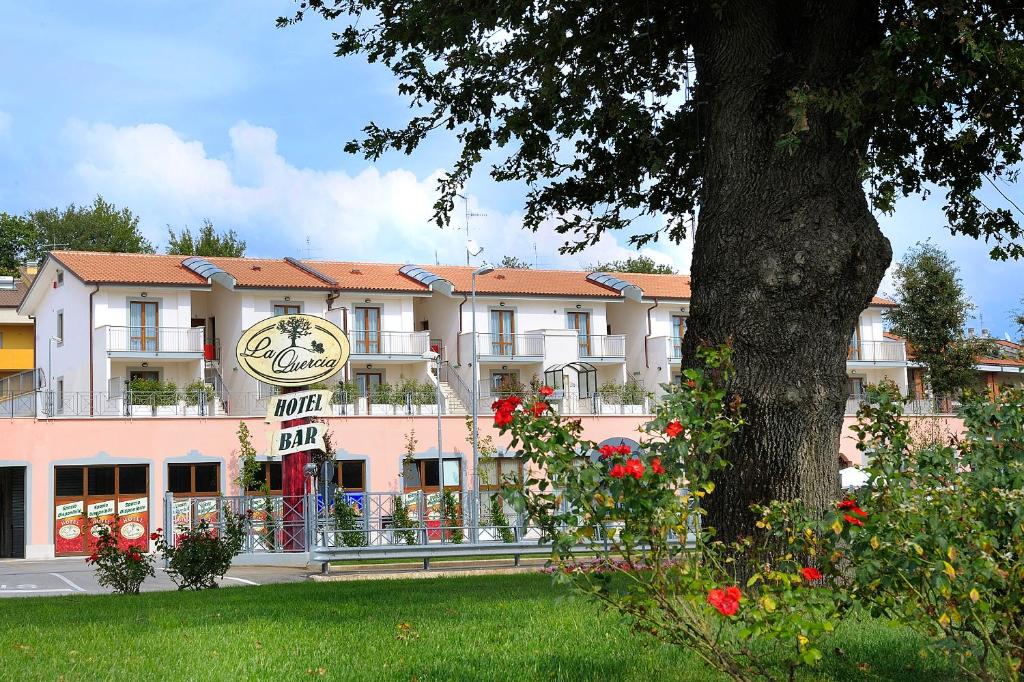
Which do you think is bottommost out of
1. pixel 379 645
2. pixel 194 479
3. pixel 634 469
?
pixel 194 479

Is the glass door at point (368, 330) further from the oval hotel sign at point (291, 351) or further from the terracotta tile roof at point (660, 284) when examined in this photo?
the oval hotel sign at point (291, 351)

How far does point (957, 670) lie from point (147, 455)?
34.6 meters

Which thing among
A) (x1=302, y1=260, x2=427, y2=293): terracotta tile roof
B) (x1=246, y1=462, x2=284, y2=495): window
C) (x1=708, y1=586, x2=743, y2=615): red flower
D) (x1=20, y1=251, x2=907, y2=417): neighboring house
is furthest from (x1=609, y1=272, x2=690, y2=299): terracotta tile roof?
(x1=708, y1=586, x2=743, y2=615): red flower

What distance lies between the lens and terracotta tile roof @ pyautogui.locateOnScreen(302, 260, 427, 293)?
4625cm

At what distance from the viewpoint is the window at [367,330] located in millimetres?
45312

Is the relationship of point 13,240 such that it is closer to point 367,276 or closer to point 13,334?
point 13,334

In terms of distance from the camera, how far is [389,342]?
1805 inches

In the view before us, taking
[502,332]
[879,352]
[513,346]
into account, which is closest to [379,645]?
[513,346]

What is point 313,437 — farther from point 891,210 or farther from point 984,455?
point 984,455

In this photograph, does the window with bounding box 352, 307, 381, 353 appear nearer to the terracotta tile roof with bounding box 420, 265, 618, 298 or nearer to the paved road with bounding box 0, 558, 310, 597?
the terracotta tile roof with bounding box 420, 265, 618, 298

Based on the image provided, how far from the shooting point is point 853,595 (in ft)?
16.3

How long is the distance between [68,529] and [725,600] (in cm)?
3524

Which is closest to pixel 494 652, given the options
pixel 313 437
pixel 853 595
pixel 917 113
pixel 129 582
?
pixel 853 595

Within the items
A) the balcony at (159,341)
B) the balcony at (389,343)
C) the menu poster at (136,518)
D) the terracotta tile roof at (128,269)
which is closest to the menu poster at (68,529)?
the menu poster at (136,518)
